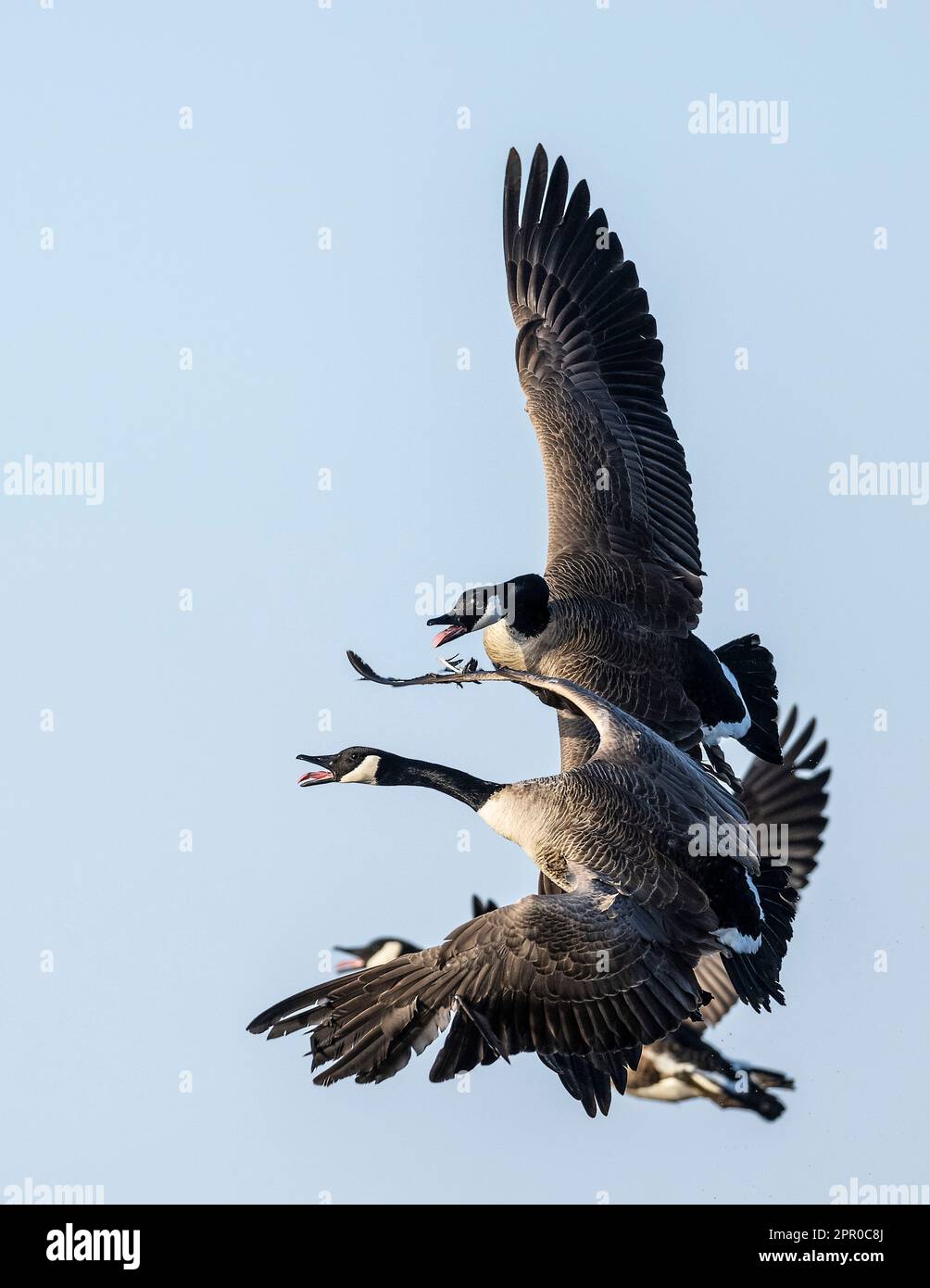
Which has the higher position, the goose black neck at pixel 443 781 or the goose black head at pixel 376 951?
the goose black neck at pixel 443 781

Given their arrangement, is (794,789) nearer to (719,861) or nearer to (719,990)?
(719,990)

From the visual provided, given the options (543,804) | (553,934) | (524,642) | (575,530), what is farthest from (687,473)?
(553,934)

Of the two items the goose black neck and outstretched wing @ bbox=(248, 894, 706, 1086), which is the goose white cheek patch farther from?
outstretched wing @ bbox=(248, 894, 706, 1086)

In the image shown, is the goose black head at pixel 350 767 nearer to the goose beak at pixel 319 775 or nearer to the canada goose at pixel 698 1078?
the goose beak at pixel 319 775

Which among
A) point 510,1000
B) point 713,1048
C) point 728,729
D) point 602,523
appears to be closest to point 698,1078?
point 713,1048

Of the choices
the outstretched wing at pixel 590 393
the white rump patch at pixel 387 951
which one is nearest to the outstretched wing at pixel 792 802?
the outstretched wing at pixel 590 393

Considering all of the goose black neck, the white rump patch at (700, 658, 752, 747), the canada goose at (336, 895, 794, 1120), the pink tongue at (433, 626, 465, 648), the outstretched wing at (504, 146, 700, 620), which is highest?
the outstretched wing at (504, 146, 700, 620)

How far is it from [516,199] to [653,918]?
734cm

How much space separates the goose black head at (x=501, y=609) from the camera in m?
16.4

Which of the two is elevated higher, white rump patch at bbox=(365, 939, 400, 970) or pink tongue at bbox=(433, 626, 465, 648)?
pink tongue at bbox=(433, 626, 465, 648)

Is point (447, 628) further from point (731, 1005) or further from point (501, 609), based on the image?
point (731, 1005)

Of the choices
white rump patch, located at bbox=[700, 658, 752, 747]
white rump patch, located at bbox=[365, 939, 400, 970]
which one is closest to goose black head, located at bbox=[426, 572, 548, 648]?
white rump patch, located at bbox=[700, 658, 752, 747]

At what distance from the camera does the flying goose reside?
1880 cm

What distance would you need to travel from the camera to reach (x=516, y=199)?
731 inches
